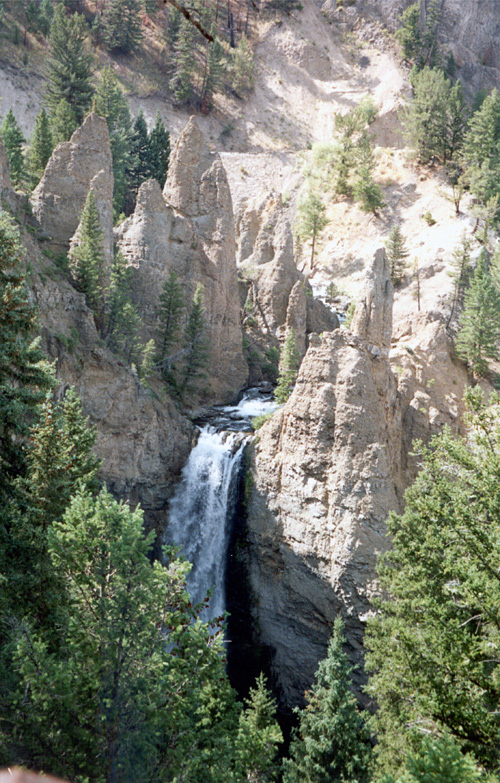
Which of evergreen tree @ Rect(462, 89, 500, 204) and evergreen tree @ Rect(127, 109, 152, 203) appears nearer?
evergreen tree @ Rect(127, 109, 152, 203)

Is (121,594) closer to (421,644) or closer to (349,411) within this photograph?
(421,644)

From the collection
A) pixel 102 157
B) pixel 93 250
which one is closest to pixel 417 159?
pixel 102 157

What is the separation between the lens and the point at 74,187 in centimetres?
3869

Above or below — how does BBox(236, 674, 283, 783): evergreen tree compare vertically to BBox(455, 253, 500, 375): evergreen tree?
below

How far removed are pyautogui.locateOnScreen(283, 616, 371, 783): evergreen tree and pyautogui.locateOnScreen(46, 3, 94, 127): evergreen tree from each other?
176ft

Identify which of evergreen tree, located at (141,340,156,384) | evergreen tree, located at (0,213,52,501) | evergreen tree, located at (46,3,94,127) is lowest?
evergreen tree, located at (0,213,52,501)

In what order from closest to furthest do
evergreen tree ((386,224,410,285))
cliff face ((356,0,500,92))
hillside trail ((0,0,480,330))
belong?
evergreen tree ((386,224,410,285)), hillside trail ((0,0,480,330)), cliff face ((356,0,500,92))

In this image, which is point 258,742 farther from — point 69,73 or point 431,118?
point 431,118

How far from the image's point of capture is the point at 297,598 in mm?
29578

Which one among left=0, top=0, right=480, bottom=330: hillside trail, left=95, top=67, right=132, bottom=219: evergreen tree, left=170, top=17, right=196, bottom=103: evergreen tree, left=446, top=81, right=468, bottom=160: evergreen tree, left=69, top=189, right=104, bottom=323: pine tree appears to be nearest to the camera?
left=69, top=189, right=104, bottom=323: pine tree

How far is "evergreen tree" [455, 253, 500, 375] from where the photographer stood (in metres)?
39.8

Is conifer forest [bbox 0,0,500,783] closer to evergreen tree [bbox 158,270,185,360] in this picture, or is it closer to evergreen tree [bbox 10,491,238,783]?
evergreen tree [bbox 10,491,238,783]

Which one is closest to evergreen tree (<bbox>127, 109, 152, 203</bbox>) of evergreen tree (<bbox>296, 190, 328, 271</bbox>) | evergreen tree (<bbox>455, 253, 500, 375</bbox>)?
evergreen tree (<bbox>296, 190, 328, 271</bbox>)

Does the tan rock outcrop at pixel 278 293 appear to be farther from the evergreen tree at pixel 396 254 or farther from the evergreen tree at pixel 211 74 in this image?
the evergreen tree at pixel 211 74
